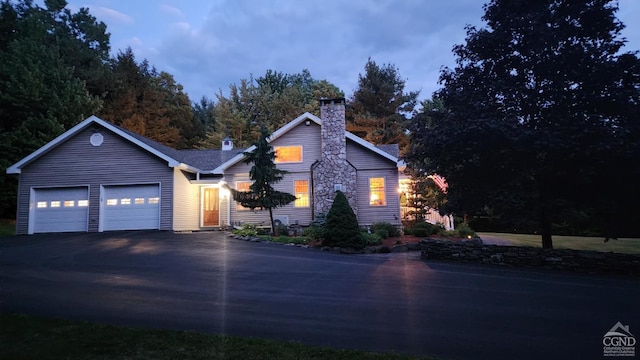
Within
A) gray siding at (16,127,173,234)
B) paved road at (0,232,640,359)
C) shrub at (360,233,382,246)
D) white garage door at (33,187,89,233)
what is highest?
gray siding at (16,127,173,234)

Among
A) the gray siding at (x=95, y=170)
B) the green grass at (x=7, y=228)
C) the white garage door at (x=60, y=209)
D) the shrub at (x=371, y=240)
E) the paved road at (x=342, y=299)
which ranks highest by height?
the gray siding at (x=95, y=170)

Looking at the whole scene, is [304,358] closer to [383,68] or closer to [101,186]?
[101,186]

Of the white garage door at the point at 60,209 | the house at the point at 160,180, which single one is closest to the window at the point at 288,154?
the house at the point at 160,180

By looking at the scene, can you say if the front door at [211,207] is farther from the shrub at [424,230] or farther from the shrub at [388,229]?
the shrub at [424,230]

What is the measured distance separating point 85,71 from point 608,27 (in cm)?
3620

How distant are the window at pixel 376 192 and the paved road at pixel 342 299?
24.2 ft

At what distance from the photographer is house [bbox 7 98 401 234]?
60.6 feet

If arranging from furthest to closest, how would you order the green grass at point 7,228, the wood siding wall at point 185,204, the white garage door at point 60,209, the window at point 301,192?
1. the window at point 301,192
2. the green grass at point 7,228
3. the wood siding wall at point 185,204
4. the white garage door at point 60,209

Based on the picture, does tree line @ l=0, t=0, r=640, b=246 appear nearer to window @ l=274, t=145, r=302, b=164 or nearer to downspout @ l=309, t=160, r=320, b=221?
downspout @ l=309, t=160, r=320, b=221

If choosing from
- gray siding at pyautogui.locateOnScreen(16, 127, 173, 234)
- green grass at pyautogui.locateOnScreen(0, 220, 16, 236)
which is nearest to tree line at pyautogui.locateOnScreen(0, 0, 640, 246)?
gray siding at pyautogui.locateOnScreen(16, 127, 173, 234)

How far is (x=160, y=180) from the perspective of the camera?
18594mm

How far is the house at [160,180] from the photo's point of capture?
18469 mm

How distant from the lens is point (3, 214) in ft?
78.8

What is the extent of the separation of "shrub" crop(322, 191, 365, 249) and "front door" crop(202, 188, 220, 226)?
9.03 metres
